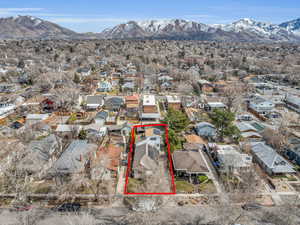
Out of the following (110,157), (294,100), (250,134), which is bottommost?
(110,157)

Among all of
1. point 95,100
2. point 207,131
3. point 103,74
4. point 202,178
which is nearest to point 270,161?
point 202,178

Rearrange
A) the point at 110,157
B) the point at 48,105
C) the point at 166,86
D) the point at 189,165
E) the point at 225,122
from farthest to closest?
the point at 166,86 < the point at 48,105 < the point at 225,122 < the point at 110,157 < the point at 189,165

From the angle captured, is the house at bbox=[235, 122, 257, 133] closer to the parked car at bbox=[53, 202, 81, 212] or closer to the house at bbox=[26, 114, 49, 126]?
the parked car at bbox=[53, 202, 81, 212]

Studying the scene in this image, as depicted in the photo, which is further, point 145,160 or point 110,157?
point 110,157

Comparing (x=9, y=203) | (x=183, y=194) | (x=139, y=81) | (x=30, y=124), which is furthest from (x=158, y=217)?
(x=139, y=81)

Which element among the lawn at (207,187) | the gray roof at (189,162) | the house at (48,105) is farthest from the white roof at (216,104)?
the house at (48,105)

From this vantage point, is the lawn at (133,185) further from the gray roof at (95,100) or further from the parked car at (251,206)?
the gray roof at (95,100)

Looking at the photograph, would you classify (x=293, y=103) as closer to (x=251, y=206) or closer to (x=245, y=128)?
(x=245, y=128)
